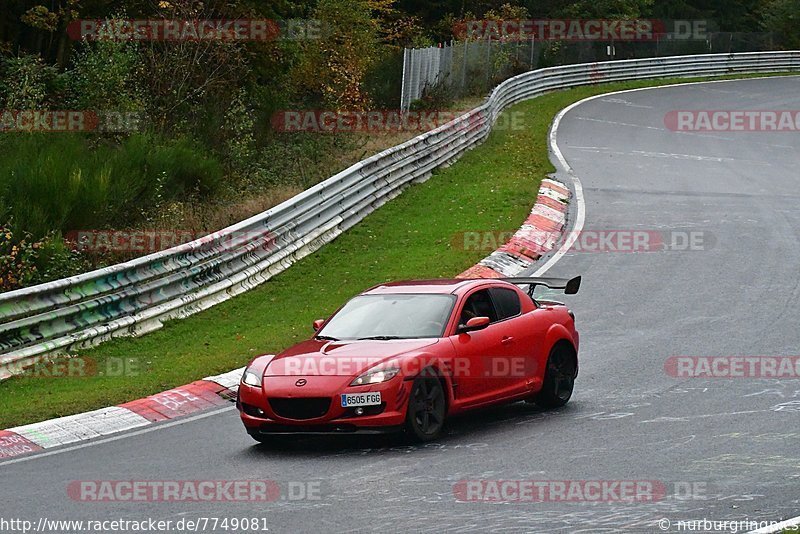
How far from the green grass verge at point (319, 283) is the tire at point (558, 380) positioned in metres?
3.69

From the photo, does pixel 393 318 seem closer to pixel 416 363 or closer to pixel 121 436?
pixel 416 363

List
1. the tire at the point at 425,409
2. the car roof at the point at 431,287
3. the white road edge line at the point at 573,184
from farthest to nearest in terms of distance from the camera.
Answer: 1. the white road edge line at the point at 573,184
2. the car roof at the point at 431,287
3. the tire at the point at 425,409

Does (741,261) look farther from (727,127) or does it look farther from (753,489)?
(727,127)

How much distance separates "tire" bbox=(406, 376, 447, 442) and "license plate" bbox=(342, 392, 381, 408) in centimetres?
28

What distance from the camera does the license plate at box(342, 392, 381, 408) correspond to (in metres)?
10.3

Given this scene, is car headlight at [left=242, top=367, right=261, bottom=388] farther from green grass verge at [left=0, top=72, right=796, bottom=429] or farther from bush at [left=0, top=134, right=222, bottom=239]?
bush at [left=0, top=134, right=222, bottom=239]

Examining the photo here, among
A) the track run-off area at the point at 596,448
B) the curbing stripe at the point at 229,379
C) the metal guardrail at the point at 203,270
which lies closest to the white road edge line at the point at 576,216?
the track run-off area at the point at 596,448

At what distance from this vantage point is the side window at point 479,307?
38.4ft

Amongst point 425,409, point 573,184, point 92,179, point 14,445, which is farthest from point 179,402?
point 573,184

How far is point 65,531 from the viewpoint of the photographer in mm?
7965

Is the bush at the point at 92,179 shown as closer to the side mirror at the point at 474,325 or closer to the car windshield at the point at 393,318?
the car windshield at the point at 393,318

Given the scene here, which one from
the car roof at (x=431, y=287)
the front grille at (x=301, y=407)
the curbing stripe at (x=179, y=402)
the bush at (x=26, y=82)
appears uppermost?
the bush at (x=26, y=82)

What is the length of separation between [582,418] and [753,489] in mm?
3032

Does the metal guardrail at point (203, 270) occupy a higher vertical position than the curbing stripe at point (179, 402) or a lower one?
higher
